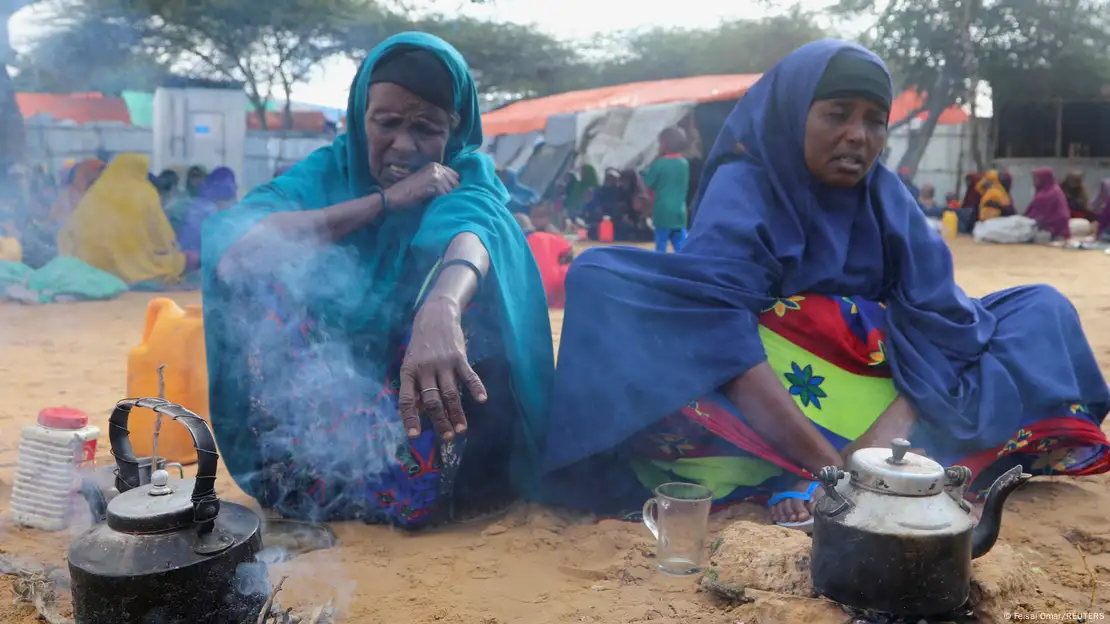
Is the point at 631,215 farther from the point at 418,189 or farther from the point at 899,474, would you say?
the point at 899,474

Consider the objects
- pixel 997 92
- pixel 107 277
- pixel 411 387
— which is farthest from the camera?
pixel 997 92

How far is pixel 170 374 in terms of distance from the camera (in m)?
3.59

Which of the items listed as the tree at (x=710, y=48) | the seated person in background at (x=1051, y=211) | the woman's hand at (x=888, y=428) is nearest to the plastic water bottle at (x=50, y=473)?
the woman's hand at (x=888, y=428)

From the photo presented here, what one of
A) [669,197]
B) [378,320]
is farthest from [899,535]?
[669,197]

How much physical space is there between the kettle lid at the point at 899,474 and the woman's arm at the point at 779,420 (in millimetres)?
729

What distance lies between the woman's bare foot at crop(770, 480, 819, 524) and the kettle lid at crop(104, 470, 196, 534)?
172 cm

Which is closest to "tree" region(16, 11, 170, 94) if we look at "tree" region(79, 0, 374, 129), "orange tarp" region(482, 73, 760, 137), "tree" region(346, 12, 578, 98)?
"tree" region(79, 0, 374, 129)

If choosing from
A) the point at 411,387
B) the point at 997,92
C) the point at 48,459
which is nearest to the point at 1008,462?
the point at 411,387

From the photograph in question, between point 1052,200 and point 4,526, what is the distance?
52.2 feet

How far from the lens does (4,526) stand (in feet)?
9.41

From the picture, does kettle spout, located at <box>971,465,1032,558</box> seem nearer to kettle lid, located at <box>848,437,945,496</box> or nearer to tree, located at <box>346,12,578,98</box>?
kettle lid, located at <box>848,437,945,496</box>

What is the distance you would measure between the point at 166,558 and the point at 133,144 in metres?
20.8

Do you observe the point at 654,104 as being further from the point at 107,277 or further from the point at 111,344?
the point at 111,344

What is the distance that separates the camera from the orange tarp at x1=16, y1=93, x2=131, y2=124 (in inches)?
819
